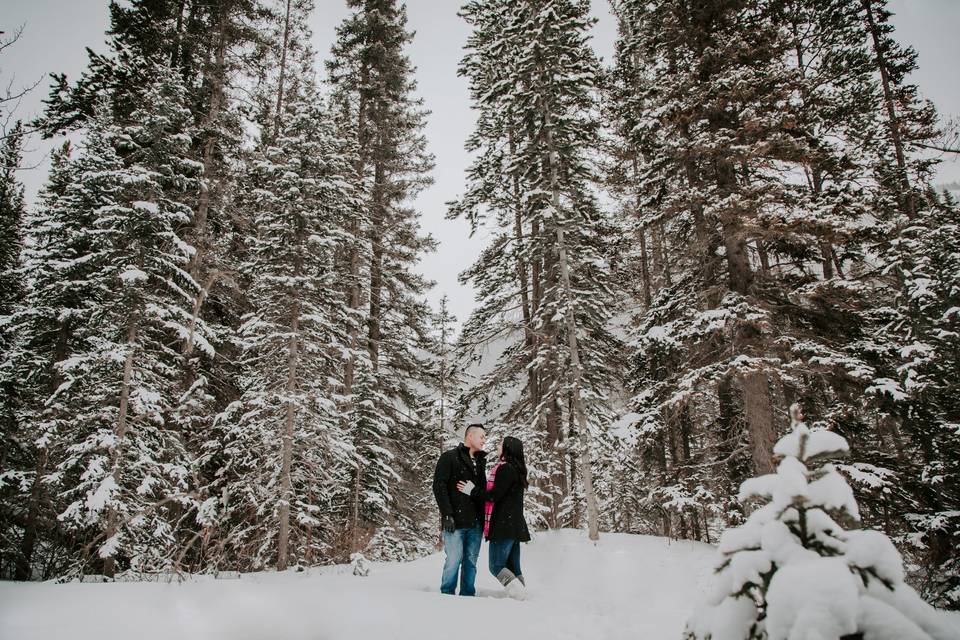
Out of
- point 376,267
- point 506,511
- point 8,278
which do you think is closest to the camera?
point 506,511

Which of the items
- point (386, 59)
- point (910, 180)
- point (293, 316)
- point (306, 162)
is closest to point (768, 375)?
point (910, 180)

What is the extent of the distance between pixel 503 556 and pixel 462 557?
564 millimetres

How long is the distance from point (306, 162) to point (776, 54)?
12.5 m

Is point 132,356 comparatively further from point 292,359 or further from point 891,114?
point 891,114

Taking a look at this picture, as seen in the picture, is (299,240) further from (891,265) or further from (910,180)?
(910,180)

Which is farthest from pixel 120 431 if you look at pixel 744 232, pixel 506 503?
pixel 744 232

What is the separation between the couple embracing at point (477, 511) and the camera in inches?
231

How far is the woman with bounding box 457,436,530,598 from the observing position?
603 centimetres

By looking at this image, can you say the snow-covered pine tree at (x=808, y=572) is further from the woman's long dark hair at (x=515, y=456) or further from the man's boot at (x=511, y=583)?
the woman's long dark hair at (x=515, y=456)

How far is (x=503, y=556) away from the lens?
6.10 m

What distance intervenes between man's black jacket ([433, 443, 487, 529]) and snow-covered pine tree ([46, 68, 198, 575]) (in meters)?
8.86

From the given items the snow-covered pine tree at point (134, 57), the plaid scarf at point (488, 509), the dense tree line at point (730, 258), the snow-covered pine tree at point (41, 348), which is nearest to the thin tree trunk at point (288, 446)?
the dense tree line at point (730, 258)

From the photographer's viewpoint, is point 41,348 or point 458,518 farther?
point 41,348

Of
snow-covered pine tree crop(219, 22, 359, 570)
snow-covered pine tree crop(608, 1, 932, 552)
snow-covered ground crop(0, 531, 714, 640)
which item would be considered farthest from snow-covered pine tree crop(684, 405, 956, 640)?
snow-covered pine tree crop(219, 22, 359, 570)
